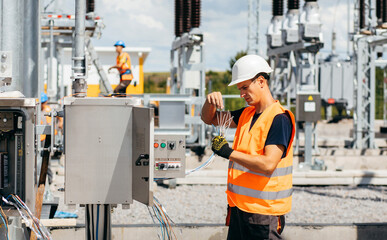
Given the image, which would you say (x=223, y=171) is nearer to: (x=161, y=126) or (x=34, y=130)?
(x=161, y=126)

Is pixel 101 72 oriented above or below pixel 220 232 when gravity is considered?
above

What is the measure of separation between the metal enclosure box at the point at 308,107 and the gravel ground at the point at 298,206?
1811 millimetres

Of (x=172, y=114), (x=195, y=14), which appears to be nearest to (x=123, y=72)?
(x=195, y=14)

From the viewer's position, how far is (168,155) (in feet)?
13.9

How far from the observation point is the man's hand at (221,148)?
12.7 ft

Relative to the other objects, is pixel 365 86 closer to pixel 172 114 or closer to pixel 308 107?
pixel 308 107

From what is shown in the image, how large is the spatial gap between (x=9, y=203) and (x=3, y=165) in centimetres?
28

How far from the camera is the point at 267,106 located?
4027mm

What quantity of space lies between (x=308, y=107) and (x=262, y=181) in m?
8.41

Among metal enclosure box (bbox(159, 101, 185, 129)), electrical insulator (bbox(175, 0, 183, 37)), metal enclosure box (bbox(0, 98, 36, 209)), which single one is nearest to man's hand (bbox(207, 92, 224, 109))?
metal enclosure box (bbox(0, 98, 36, 209))

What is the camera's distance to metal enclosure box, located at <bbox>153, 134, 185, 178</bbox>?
4.23 m

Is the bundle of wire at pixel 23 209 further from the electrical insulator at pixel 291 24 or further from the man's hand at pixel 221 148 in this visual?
the electrical insulator at pixel 291 24

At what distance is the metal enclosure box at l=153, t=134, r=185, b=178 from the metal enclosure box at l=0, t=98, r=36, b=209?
91 cm

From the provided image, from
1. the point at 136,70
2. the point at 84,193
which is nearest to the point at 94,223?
the point at 84,193
